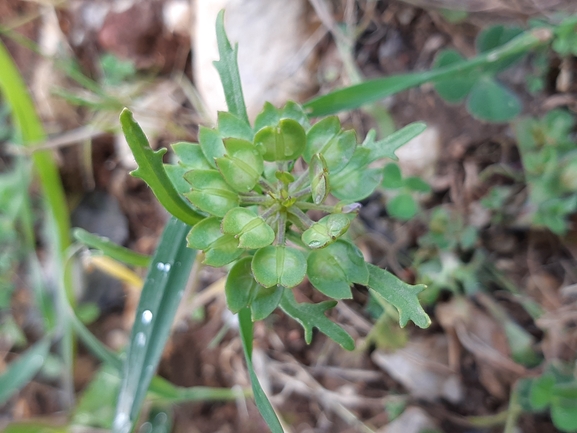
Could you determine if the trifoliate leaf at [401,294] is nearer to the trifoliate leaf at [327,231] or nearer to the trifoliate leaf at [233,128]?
the trifoliate leaf at [327,231]

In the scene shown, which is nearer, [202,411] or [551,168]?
[551,168]

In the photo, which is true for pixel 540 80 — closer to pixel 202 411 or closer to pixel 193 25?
pixel 193 25

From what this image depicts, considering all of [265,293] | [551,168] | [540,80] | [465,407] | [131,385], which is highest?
[265,293]

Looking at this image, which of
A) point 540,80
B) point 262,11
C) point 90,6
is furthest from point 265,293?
point 90,6

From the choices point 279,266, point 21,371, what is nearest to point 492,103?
point 279,266

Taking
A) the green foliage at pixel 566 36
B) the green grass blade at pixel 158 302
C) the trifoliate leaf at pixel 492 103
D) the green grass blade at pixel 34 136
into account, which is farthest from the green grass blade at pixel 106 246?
the green foliage at pixel 566 36

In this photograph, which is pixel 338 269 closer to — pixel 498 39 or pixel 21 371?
pixel 498 39
